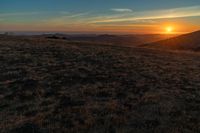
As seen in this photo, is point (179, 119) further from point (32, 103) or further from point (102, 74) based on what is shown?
point (102, 74)

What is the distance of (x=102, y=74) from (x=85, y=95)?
4.30 m

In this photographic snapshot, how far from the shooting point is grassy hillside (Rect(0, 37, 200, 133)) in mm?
7445

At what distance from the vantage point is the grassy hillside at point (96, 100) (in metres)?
7.45

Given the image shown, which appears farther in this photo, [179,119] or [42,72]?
[42,72]

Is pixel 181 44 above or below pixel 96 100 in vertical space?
below

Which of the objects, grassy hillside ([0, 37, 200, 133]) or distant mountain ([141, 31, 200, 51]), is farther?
distant mountain ([141, 31, 200, 51])

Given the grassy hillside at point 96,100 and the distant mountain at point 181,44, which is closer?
the grassy hillside at point 96,100

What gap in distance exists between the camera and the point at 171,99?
10266 millimetres

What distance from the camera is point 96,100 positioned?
996cm

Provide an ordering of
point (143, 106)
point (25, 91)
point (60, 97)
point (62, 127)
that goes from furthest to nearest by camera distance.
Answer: point (25, 91), point (60, 97), point (143, 106), point (62, 127)

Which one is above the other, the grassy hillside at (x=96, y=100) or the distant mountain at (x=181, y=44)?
the grassy hillside at (x=96, y=100)

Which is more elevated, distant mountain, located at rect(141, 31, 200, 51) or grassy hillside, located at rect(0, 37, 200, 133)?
grassy hillside, located at rect(0, 37, 200, 133)

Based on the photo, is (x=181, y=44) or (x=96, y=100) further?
(x=181, y=44)

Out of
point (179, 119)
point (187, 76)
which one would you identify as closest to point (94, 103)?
point (179, 119)
